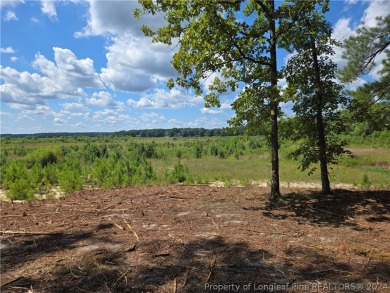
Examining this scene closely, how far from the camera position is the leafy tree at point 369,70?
9398 mm

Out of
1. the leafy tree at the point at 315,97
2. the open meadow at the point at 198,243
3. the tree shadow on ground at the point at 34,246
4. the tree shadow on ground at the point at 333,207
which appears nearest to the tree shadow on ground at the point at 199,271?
the open meadow at the point at 198,243

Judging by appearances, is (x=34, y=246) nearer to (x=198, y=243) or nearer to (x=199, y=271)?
(x=198, y=243)

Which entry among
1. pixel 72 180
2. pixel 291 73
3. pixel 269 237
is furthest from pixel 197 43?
pixel 72 180

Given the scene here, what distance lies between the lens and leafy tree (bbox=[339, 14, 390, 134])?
940 cm

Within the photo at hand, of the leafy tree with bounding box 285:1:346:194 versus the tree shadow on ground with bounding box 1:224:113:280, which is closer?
the tree shadow on ground with bounding box 1:224:113:280

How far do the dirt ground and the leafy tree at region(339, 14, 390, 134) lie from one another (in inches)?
96.6

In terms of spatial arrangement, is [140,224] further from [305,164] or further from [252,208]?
[305,164]

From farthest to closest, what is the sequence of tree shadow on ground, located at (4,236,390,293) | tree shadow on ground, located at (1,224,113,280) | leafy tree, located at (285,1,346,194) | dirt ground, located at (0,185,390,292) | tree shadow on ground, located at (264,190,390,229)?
leafy tree, located at (285,1,346,194), tree shadow on ground, located at (264,190,390,229), tree shadow on ground, located at (1,224,113,280), dirt ground, located at (0,185,390,292), tree shadow on ground, located at (4,236,390,293)

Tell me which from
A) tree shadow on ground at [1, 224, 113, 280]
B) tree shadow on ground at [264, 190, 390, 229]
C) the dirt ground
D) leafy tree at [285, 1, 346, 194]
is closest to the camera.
A: the dirt ground

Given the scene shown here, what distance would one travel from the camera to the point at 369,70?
10.1 meters

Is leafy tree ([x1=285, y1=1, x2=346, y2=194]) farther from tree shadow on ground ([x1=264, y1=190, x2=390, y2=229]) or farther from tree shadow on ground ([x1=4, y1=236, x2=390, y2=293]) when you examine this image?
tree shadow on ground ([x1=4, y1=236, x2=390, y2=293])

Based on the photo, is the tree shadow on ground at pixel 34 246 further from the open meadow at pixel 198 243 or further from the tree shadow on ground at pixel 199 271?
the tree shadow on ground at pixel 199 271

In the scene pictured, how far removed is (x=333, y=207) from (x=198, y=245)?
4.40 metres

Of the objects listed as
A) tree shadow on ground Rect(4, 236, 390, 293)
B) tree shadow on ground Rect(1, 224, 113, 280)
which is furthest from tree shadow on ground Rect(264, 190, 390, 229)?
tree shadow on ground Rect(1, 224, 113, 280)
